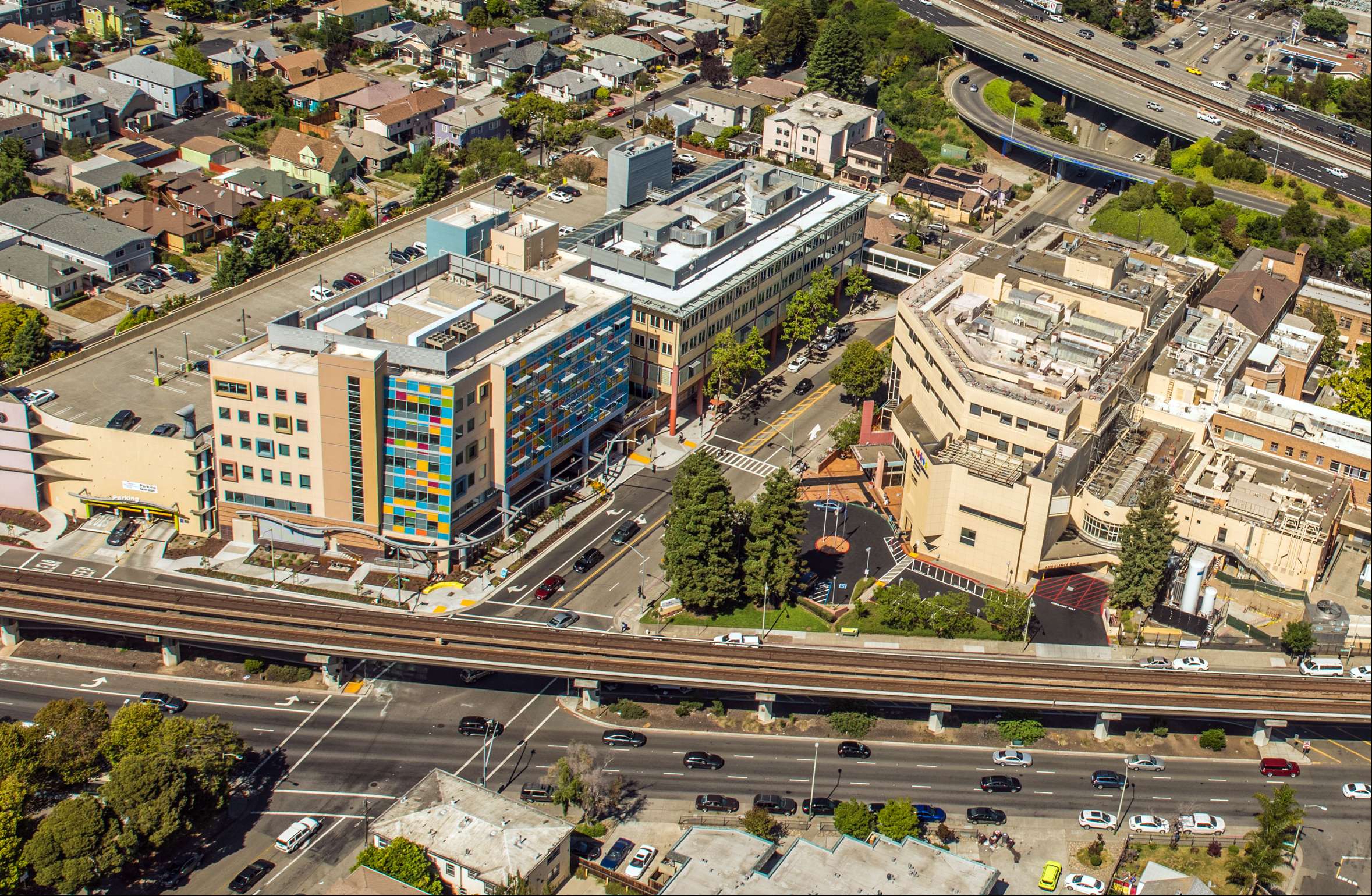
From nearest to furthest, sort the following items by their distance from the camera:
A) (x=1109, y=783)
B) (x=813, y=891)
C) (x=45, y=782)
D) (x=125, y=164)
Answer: (x=813, y=891), (x=45, y=782), (x=1109, y=783), (x=125, y=164)

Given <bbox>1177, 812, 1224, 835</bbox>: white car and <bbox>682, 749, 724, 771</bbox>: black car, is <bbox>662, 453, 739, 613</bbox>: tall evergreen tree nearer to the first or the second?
<bbox>682, 749, 724, 771</bbox>: black car

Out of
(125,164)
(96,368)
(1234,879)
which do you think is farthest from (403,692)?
(125,164)

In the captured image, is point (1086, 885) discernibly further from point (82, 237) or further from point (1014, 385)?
point (82, 237)

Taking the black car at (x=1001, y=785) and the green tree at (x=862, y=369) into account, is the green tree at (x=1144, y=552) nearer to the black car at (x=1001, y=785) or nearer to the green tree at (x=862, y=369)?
the black car at (x=1001, y=785)

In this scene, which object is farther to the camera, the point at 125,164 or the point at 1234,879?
the point at 125,164

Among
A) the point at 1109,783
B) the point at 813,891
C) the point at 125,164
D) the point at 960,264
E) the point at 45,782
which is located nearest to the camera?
the point at 813,891

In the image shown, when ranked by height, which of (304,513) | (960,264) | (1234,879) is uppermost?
(960,264)

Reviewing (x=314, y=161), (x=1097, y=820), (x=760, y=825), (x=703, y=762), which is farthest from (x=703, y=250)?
(x=1097, y=820)

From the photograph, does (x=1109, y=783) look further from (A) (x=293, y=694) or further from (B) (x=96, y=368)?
(B) (x=96, y=368)
